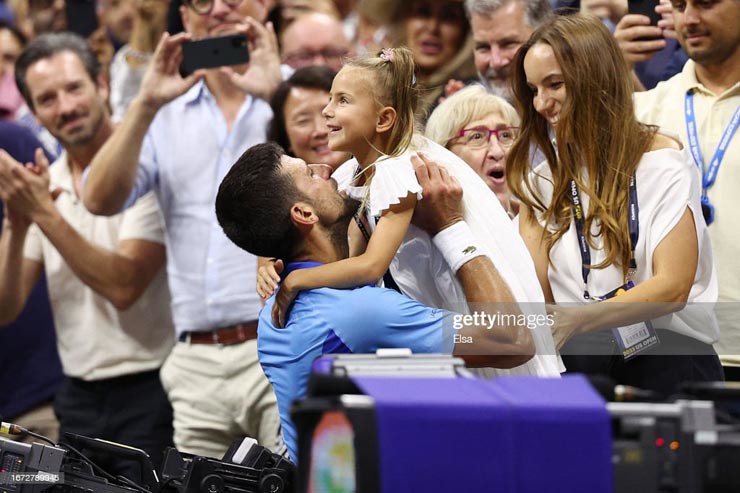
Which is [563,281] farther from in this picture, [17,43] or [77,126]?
[17,43]

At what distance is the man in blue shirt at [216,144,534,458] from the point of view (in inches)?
129

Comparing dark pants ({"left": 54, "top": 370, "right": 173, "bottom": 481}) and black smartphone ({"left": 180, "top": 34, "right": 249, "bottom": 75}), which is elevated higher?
black smartphone ({"left": 180, "top": 34, "right": 249, "bottom": 75})

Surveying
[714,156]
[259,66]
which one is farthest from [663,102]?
[259,66]

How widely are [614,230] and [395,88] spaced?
28.9 inches

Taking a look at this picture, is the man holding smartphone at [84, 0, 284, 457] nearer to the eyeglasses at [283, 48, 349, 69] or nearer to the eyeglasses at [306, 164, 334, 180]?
the eyeglasses at [283, 48, 349, 69]

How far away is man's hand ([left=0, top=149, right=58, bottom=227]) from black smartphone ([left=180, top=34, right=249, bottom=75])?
740 millimetres

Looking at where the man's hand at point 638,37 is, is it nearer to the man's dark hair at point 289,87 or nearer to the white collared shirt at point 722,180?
the white collared shirt at point 722,180

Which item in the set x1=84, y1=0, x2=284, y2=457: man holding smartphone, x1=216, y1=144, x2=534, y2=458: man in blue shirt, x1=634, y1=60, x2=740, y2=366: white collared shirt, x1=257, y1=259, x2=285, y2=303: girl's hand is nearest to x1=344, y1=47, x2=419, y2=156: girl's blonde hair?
x1=216, y1=144, x2=534, y2=458: man in blue shirt

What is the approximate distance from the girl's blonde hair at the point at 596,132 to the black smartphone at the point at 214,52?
1.62 metres

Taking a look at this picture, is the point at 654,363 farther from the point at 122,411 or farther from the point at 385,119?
the point at 122,411

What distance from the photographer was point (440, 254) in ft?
11.5

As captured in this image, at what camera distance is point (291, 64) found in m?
5.48

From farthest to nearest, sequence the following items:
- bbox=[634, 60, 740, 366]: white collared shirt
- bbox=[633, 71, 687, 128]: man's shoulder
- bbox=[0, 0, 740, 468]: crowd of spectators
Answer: bbox=[633, 71, 687, 128]: man's shoulder < bbox=[634, 60, 740, 366]: white collared shirt < bbox=[0, 0, 740, 468]: crowd of spectators

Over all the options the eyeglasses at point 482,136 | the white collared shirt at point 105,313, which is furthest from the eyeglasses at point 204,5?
the eyeglasses at point 482,136
